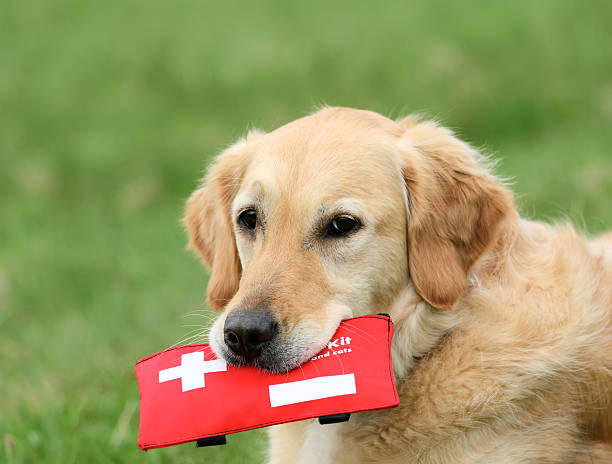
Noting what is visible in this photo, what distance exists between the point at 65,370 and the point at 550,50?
31.5 ft

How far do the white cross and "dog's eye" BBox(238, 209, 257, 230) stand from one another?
2.49 feet

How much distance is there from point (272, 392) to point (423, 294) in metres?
0.85

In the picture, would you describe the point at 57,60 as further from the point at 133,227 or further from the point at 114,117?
the point at 133,227

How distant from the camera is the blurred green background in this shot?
7.80 metres

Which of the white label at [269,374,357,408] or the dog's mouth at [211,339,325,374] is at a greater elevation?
the dog's mouth at [211,339,325,374]

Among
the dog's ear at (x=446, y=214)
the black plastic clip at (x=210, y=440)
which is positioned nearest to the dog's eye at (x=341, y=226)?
the dog's ear at (x=446, y=214)

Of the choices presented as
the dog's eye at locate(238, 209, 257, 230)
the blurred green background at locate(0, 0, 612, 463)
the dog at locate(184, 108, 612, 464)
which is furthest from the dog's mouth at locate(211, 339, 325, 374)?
the blurred green background at locate(0, 0, 612, 463)

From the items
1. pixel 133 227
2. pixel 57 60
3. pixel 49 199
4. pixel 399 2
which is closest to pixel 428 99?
pixel 399 2

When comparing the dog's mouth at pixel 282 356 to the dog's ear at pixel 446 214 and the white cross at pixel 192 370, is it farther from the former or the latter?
the dog's ear at pixel 446 214

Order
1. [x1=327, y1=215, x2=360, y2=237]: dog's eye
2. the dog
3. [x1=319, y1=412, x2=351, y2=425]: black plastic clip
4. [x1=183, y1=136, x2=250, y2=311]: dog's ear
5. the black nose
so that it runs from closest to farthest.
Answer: [x1=319, y1=412, x2=351, y2=425]: black plastic clip, the black nose, the dog, [x1=327, y1=215, x2=360, y2=237]: dog's eye, [x1=183, y1=136, x2=250, y2=311]: dog's ear

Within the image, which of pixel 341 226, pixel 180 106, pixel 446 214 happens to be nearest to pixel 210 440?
pixel 341 226

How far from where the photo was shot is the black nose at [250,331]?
2828 mm

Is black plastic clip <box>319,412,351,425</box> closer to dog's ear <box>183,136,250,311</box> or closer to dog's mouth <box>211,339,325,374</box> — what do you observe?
dog's mouth <box>211,339,325,374</box>

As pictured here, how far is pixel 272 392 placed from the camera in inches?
109
